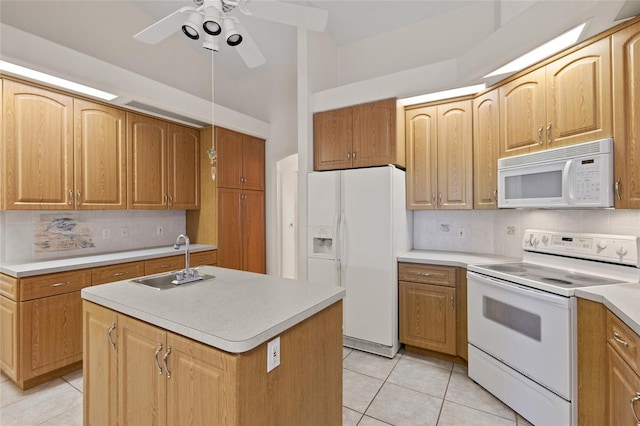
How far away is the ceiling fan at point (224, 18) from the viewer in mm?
1537

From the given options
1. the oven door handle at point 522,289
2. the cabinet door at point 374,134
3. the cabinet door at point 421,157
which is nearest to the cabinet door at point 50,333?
the cabinet door at point 374,134

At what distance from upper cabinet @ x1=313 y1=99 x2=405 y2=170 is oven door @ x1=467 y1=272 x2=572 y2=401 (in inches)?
53.2

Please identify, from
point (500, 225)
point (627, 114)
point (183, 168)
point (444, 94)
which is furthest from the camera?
point (183, 168)

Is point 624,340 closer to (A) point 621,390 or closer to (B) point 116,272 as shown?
(A) point 621,390

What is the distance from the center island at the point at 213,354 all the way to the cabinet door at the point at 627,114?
1.77 metres

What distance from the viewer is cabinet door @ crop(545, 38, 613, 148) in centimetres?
178

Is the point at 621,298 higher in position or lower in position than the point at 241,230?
lower

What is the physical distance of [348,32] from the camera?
3600 millimetres

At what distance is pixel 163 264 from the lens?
307cm

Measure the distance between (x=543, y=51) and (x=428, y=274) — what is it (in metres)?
1.90

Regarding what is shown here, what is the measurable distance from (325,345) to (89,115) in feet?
9.76

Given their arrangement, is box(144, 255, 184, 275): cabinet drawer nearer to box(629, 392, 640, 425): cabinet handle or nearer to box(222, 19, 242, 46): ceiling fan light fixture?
box(222, 19, 242, 46): ceiling fan light fixture

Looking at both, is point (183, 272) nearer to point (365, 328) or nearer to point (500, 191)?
point (365, 328)

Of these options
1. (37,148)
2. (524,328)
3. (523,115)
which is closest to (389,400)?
(524,328)
